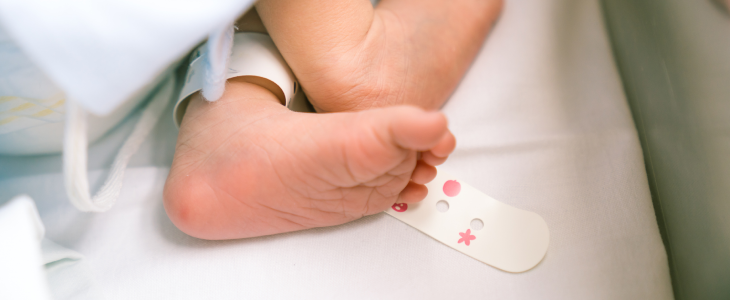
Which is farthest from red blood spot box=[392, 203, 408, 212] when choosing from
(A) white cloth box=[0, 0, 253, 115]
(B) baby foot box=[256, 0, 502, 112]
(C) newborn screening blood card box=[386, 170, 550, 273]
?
(A) white cloth box=[0, 0, 253, 115]

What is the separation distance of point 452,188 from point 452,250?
3.2 inches

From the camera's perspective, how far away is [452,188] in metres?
0.54

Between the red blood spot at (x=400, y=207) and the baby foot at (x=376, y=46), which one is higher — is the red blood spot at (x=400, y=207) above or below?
below

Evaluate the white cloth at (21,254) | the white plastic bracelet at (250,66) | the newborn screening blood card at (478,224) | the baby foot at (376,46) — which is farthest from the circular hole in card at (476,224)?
the white cloth at (21,254)

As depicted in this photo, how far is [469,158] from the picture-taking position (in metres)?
0.57

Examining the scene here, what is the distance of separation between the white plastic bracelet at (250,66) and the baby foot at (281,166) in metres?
0.02

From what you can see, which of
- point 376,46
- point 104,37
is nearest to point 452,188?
point 376,46

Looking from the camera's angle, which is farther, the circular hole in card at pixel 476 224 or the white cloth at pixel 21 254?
the circular hole in card at pixel 476 224

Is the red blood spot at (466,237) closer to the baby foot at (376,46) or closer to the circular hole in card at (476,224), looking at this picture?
the circular hole in card at (476,224)

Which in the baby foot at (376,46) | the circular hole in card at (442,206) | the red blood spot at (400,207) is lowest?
the red blood spot at (400,207)

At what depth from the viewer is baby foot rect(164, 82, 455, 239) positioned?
0.39 meters

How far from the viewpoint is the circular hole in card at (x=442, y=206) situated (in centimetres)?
53

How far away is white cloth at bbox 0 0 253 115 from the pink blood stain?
0.33 meters

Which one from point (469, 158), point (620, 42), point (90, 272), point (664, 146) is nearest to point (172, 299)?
point (90, 272)
